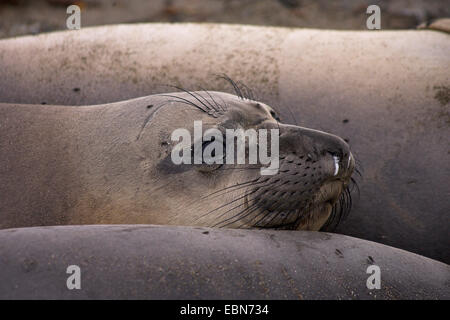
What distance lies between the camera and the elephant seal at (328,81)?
10.7 feet

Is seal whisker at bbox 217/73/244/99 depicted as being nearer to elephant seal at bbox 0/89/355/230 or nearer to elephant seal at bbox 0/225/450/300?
elephant seal at bbox 0/89/355/230

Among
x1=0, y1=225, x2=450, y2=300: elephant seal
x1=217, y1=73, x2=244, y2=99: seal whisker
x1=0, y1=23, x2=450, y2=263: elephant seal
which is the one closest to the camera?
x1=0, y1=225, x2=450, y2=300: elephant seal

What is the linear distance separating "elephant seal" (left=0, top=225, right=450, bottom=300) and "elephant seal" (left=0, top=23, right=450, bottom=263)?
0.87m

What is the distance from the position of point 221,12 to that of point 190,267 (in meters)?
4.46

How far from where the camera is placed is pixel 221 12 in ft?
20.2

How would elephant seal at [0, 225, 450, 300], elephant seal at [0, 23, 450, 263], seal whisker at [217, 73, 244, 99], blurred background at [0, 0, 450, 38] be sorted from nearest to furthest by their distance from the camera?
elephant seal at [0, 225, 450, 300]
elephant seal at [0, 23, 450, 263]
seal whisker at [217, 73, 244, 99]
blurred background at [0, 0, 450, 38]

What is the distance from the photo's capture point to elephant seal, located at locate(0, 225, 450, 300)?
1.96 m

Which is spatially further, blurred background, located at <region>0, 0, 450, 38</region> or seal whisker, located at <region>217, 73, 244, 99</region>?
blurred background, located at <region>0, 0, 450, 38</region>

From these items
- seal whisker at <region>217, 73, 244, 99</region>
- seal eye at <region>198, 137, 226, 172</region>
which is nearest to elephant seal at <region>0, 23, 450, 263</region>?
seal whisker at <region>217, 73, 244, 99</region>

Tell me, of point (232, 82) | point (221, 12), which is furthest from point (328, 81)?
point (221, 12)

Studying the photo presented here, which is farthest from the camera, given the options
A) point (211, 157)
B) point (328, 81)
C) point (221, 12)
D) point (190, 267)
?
point (221, 12)

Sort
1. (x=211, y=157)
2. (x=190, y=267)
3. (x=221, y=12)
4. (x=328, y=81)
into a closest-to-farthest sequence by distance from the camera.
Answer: (x=190, y=267), (x=211, y=157), (x=328, y=81), (x=221, y=12)

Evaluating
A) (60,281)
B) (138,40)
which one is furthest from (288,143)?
(138,40)

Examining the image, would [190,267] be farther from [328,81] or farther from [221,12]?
[221,12]
